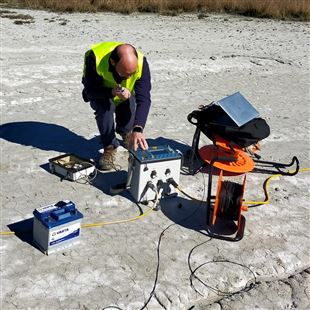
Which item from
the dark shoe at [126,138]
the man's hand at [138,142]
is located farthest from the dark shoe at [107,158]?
the man's hand at [138,142]

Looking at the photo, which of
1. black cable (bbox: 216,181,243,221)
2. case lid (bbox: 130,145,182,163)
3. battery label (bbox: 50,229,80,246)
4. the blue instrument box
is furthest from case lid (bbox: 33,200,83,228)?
black cable (bbox: 216,181,243,221)

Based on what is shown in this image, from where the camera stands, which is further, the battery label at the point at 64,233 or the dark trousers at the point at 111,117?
the dark trousers at the point at 111,117

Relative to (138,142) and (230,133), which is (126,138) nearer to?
(138,142)

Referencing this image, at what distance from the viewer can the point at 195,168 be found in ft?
14.4

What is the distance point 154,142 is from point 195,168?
62cm

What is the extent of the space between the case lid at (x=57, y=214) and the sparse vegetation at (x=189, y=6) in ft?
32.6

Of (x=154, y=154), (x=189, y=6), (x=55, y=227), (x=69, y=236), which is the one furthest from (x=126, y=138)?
(x=189, y=6)

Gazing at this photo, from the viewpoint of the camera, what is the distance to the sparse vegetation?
40.6 ft

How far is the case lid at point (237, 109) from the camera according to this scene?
3.93m

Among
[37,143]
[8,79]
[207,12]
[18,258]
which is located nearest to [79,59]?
[8,79]

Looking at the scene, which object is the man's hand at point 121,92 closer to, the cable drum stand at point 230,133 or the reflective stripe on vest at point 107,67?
the reflective stripe on vest at point 107,67

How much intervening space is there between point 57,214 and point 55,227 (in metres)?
0.09

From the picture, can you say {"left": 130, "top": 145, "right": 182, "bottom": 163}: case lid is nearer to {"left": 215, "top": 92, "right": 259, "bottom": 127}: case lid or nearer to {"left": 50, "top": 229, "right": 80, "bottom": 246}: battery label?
{"left": 215, "top": 92, "right": 259, "bottom": 127}: case lid

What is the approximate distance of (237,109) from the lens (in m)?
4.01
